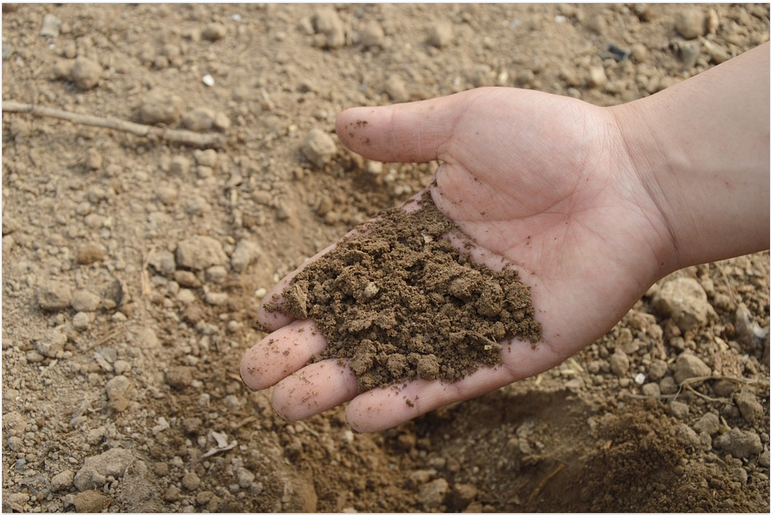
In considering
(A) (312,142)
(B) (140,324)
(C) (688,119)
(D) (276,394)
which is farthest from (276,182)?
(C) (688,119)

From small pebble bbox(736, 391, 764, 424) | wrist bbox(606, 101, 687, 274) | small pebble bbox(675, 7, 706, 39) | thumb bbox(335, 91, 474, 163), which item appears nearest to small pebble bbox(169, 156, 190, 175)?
thumb bbox(335, 91, 474, 163)

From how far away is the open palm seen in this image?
2537mm

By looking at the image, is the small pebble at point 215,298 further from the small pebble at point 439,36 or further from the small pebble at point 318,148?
the small pebble at point 439,36

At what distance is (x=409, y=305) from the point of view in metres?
2.64

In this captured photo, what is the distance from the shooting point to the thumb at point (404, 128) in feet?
9.28

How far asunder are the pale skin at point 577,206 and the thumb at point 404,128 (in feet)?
0.03

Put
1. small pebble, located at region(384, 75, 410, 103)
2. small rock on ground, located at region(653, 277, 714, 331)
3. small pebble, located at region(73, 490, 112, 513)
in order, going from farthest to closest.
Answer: small pebble, located at region(384, 75, 410, 103)
small rock on ground, located at region(653, 277, 714, 331)
small pebble, located at region(73, 490, 112, 513)

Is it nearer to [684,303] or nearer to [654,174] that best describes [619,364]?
[684,303]

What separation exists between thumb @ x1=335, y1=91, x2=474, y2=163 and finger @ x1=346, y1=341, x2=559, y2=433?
36.4 inches

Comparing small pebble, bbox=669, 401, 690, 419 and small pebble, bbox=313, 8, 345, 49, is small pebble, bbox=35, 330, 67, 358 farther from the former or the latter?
small pebble, bbox=669, 401, 690, 419

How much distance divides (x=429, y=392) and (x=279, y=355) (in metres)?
0.58

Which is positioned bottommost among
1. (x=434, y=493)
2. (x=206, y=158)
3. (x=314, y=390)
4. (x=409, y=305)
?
(x=434, y=493)

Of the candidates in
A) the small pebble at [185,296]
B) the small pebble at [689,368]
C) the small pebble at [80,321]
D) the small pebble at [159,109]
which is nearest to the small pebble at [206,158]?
the small pebble at [159,109]

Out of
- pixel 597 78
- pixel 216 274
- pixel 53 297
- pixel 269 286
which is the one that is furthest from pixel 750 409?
pixel 53 297
